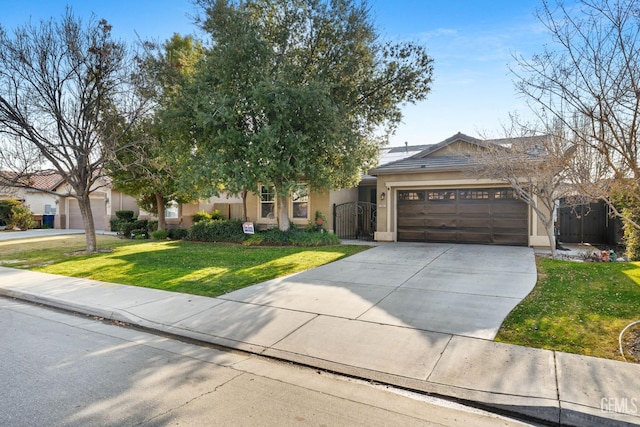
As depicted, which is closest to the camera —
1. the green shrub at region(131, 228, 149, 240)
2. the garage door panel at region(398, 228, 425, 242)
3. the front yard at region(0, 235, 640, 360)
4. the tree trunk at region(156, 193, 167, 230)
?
the front yard at region(0, 235, 640, 360)

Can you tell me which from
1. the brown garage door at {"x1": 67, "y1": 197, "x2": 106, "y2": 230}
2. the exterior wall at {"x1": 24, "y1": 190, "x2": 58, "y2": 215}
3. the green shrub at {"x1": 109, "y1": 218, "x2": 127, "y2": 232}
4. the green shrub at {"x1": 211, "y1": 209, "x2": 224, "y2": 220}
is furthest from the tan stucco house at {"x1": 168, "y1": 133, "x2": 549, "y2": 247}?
the exterior wall at {"x1": 24, "y1": 190, "x2": 58, "y2": 215}

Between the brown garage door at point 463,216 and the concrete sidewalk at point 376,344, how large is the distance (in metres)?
6.07

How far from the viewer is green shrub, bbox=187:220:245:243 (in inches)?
630

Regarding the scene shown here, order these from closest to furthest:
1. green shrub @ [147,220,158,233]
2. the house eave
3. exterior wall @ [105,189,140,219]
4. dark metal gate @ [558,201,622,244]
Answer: the house eave, dark metal gate @ [558,201,622,244], green shrub @ [147,220,158,233], exterior wall @ [105,189,140,219]

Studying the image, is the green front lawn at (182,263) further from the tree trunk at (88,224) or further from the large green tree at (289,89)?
the large green tree at (289,89)

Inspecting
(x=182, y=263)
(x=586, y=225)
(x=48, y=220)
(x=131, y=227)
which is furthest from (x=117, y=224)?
(x=586, y=225)

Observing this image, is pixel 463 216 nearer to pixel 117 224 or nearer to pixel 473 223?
pixel 473 223

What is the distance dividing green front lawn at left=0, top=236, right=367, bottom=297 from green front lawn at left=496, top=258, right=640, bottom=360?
17.1ft

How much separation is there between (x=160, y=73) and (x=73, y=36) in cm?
285

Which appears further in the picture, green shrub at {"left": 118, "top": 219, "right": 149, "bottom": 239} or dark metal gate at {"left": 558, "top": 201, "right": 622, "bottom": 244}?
green shrub at {"left": 118, "top": 219, "right": 149, "bottom": 239}

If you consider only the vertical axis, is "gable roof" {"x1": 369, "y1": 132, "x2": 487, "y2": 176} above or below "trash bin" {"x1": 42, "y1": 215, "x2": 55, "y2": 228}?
above

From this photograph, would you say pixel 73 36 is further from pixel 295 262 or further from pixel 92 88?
pixel 295 262

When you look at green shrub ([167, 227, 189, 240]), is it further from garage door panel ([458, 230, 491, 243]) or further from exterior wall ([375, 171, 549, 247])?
garage door panel ([458, 230, 491, 243])

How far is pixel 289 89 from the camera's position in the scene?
1149cm
